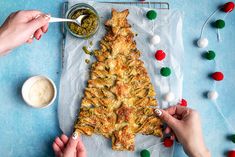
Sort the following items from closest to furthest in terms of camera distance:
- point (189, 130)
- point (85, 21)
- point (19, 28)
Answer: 1. point (19, 28)
2. point (189, 130)
3. point (85, 21)

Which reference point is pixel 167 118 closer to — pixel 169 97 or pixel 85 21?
pixel 169 97

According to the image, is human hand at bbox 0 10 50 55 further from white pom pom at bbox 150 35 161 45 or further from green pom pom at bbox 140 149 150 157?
green pom pom at bbox 140 149 150 157

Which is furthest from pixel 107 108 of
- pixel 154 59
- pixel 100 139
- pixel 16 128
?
pixel 16 128

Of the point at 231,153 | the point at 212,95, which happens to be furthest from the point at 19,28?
the point at 231,153

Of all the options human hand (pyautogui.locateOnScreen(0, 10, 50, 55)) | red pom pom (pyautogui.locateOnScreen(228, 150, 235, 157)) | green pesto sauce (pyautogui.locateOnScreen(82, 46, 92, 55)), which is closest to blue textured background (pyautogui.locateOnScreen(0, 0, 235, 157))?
red pom pom (pyautogui.locateOnScreen(228, 150, 235, 157))

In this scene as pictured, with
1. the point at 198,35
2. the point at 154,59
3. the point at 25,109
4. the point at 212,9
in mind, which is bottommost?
the point at 25,109

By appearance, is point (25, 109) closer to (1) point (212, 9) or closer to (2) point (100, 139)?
(2) point (100, 139)
